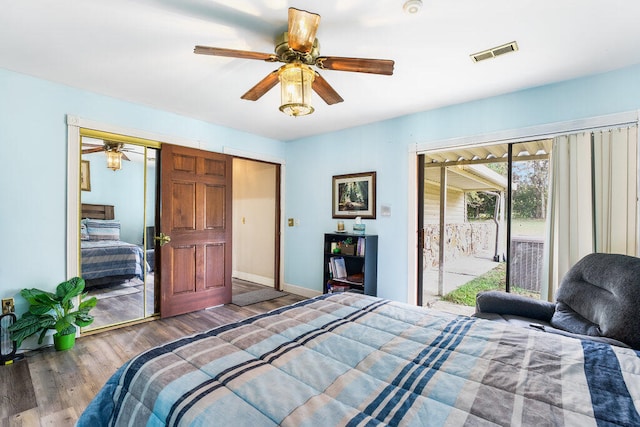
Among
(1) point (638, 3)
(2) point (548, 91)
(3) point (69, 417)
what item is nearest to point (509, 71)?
(2) point (548, 91)

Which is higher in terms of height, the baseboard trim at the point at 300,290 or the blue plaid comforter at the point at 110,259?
the blue plaid comforter at the point at 110,259

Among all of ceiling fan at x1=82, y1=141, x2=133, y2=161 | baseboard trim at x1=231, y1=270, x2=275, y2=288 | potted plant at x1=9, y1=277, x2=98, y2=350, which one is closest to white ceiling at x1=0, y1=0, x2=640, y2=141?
ceiling fan at x1=82, y1=141, x2=133, y2=161

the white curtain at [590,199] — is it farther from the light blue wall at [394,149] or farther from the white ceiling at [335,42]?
the white ceiling at [335,42]

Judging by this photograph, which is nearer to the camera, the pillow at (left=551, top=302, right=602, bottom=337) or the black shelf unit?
the pillow at (left=551, top=302, right=602, bottom=337)

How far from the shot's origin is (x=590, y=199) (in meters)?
2.53

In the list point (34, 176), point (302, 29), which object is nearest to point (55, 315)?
point (34, 176)

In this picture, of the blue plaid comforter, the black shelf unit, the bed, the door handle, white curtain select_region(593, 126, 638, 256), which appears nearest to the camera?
the bed

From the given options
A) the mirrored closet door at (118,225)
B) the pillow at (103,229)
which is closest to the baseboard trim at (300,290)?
the mirrored closet door at (118,225)

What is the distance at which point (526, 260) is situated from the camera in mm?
3246

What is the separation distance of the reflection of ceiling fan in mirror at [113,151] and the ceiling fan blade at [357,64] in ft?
8.86

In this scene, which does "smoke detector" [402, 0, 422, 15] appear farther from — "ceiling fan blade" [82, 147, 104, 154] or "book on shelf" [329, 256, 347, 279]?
"ceiling fan blade" [82, 147, 104, 154]

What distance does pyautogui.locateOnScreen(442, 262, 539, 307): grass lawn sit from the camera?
175 inches

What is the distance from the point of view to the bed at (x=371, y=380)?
85 cm

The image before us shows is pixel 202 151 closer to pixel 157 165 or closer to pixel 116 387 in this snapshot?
pixel 157 165
